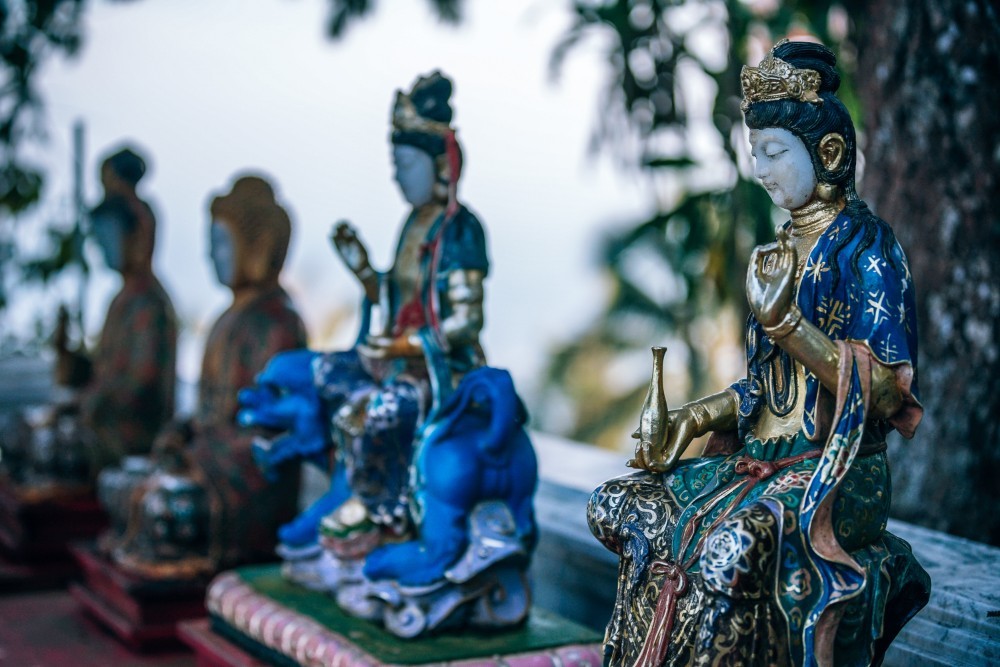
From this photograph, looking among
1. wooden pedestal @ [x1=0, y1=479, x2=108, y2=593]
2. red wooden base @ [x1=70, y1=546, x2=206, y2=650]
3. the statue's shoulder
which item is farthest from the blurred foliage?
the statue's shoulder

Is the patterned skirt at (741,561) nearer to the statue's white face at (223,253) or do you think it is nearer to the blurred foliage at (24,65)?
the statue's white face at (223,253)

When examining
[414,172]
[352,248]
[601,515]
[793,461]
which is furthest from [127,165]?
[793,461]

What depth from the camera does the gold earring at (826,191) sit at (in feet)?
9.21

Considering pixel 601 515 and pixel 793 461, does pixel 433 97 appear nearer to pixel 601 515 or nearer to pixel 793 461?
pixel 601 515

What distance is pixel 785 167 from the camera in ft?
9.19

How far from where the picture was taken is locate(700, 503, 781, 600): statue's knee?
2.52m

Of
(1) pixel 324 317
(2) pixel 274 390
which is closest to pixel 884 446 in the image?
(2) pixel 274 390

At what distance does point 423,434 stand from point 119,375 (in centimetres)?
236

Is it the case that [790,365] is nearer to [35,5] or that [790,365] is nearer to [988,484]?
[988,484]

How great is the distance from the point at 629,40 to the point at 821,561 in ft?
14.9

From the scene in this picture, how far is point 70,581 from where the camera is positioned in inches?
223

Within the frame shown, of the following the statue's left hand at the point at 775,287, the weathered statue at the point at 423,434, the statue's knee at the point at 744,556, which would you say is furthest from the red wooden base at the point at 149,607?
the statue's left hand at the point at 775,287

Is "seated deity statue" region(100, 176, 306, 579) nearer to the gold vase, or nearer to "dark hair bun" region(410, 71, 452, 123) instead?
"dark hair bun" region(410, 71, 452, 123)

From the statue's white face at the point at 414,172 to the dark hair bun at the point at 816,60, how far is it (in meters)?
1.35
